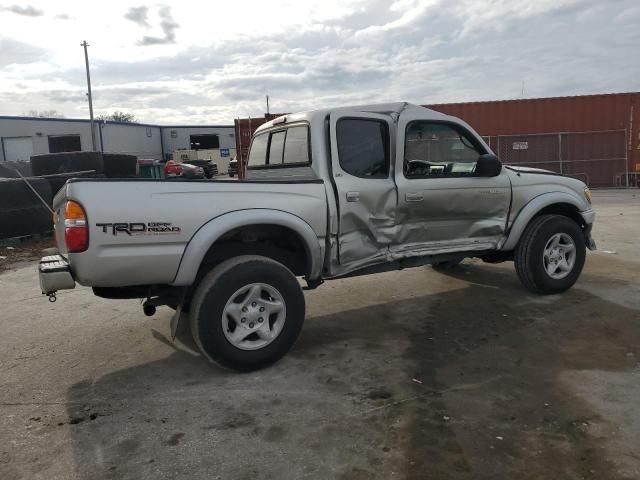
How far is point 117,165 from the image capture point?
1386 cm

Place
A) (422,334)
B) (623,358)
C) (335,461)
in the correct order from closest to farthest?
1. (335,461)
2. (623,358)
3. (422,334)

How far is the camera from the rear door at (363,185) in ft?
14.0

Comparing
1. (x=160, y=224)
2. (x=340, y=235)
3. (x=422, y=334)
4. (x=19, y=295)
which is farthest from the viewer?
(x=19, y=295)

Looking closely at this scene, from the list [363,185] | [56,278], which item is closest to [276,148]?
[363,185]

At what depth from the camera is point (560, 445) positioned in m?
2.78

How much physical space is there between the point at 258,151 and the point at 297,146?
0.94 metres

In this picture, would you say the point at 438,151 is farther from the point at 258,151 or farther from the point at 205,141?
the point at 205,141

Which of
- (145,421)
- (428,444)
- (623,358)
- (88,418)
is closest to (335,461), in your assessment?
(428,444)

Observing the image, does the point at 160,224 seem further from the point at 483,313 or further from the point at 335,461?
the point at 483,313

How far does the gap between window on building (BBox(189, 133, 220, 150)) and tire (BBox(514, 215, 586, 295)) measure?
149ft

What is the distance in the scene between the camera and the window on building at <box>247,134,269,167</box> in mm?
5300

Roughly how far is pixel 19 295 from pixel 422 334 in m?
4.94

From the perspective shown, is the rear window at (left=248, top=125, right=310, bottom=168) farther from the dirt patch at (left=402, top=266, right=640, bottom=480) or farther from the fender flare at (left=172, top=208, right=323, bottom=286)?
the dirt patch at (left=402, top=266, right=640, bottom=480)

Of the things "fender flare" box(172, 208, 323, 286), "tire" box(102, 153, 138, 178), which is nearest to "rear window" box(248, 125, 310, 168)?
"fender flare" box(172, 208, 323, 286)
